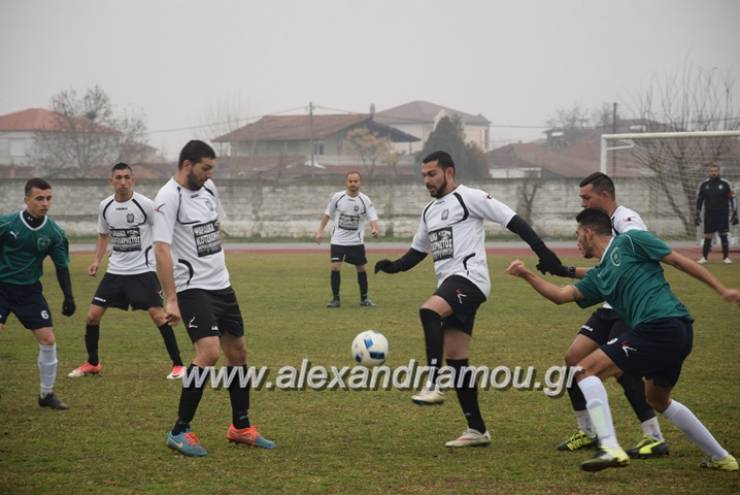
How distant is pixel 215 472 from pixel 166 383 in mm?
3438

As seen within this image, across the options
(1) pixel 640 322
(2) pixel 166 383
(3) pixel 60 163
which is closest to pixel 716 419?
(1) pixel 640 322

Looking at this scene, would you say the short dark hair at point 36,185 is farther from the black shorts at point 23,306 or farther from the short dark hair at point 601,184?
the short dark hair at point 601,184

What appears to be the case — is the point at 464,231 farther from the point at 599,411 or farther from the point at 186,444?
the point at 186,444

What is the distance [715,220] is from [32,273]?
18316 mm

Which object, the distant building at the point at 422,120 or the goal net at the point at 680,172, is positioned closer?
the goal net at the point at 680,172

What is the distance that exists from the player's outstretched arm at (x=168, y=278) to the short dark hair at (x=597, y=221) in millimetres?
3059

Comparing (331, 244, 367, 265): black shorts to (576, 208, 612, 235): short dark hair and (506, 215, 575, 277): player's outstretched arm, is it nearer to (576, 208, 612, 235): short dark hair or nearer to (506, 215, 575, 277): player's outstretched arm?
(506, 215, 575, 277): player's outstretched arm

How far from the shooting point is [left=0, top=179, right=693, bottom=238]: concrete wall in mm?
36375

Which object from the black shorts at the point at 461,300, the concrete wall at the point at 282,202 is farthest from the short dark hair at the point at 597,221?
the concrete wall at the point at 282,202

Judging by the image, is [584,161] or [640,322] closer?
[640,322]

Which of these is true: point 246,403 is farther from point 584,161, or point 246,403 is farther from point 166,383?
point 584,161

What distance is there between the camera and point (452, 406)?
8.43 metres

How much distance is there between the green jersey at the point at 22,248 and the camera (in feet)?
28.2

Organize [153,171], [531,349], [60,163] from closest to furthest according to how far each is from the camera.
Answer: [531,349] → [60,163] → [153,171]
